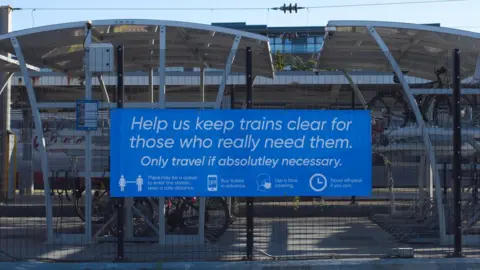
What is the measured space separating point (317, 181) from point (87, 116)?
340cm

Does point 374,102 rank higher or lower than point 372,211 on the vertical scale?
higher

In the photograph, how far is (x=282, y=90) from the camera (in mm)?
20109

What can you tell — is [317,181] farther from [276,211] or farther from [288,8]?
[288,8]

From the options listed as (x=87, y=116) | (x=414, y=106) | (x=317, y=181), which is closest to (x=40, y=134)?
(x=87, y=116)

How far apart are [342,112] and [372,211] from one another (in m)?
7.76

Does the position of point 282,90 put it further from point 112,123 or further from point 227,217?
point 112,123

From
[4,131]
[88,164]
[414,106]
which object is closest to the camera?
[414,106]

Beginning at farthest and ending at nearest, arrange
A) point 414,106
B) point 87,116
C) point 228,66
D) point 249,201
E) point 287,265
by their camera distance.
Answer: point 228,66 → point 414,106 → point 87,116 → point 249,201 → point 287,265

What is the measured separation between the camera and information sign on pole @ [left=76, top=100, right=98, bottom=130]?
33.4 feet

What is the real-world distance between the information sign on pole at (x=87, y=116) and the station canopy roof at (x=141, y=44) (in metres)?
1.47

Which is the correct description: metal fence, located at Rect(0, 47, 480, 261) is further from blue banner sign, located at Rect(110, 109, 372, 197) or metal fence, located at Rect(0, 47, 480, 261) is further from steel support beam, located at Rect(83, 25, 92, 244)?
blue banner sign, located at Rect(110, 109, 372, 197)

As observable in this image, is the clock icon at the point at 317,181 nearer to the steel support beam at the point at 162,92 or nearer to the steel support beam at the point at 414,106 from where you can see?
the steel support beam at the point at 414,106

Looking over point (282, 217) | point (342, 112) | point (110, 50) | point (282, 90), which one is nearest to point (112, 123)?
point (110, 50)

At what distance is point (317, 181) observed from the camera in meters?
9.55
